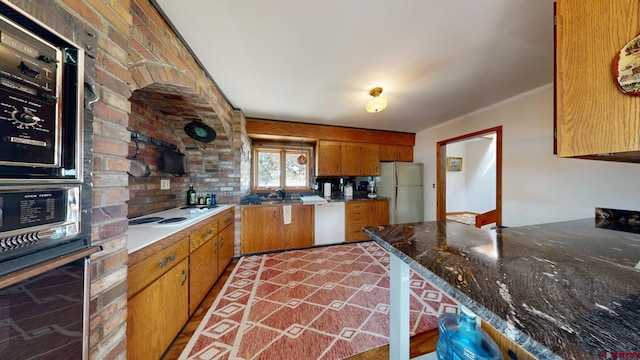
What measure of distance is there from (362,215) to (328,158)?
127 cm

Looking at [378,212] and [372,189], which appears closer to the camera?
[378,212]

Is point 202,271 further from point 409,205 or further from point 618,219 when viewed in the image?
point 618,219

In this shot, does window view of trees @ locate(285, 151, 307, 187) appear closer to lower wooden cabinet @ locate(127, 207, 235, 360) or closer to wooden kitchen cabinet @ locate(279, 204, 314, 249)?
wooden kitchen cabinet @ locate(279, 204, 314, 249)

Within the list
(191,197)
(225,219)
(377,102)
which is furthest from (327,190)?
(191,197)

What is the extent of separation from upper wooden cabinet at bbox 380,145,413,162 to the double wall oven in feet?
12.9

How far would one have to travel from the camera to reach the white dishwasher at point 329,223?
132 inches

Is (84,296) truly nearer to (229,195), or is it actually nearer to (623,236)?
(229,195)

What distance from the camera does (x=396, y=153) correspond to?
13.2 feet

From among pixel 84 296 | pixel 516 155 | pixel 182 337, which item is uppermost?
pixel 516 155

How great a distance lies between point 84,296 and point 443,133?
14.2 ft

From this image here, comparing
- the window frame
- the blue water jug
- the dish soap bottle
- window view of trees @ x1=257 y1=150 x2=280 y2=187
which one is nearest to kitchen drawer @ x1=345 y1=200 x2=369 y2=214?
the window frame

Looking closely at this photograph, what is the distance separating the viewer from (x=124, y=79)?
835mm

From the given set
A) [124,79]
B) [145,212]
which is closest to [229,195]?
[145,212]

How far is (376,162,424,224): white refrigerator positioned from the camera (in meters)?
3.68
